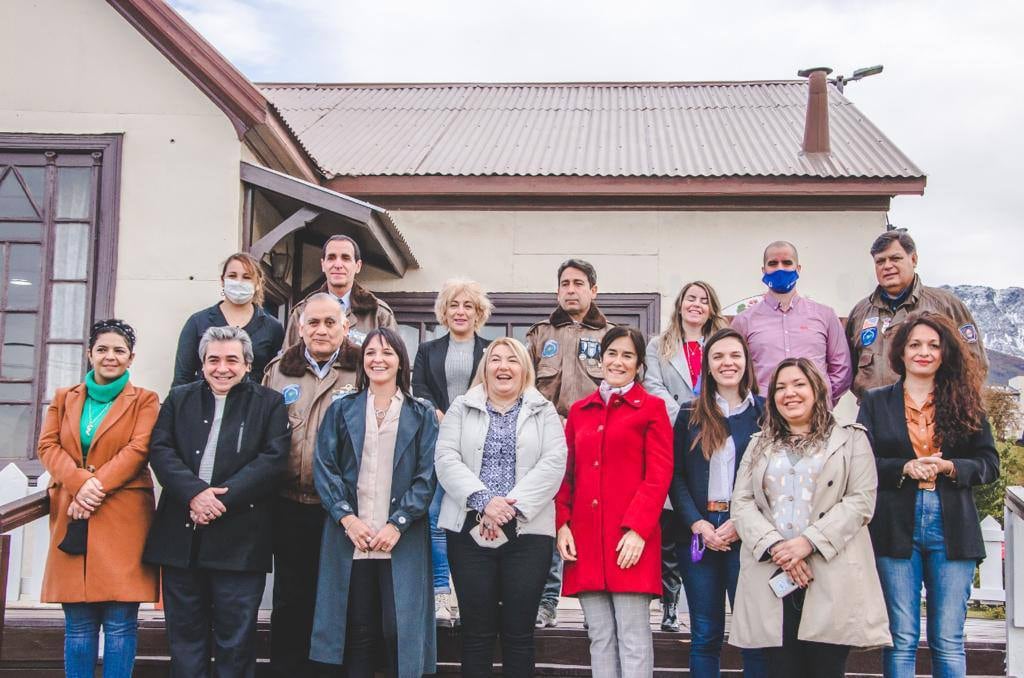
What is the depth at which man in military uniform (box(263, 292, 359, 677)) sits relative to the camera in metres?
4.60

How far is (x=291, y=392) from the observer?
486 centimetres

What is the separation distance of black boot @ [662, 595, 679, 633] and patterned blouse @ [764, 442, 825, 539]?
1179mm

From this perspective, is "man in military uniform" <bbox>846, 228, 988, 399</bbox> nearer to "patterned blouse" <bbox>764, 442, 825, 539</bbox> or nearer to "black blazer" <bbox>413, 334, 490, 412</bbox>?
"patterned blouse" <bbox>764, 442, 825, 539</bbox>

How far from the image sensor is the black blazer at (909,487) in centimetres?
417

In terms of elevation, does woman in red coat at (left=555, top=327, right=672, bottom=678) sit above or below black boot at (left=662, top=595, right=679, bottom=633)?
above

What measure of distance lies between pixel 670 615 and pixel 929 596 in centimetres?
139

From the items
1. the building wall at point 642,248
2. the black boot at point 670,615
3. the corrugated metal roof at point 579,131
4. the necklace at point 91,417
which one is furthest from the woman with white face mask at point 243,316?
the building wall at point 642,248

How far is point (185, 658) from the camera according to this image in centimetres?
442

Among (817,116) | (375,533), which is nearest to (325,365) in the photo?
(375,533)

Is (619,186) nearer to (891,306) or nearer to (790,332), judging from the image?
(790,332)

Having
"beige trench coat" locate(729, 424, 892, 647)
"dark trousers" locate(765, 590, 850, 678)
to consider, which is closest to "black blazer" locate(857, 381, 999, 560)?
"beige trench coat" locate(729, 424, 892, 647)

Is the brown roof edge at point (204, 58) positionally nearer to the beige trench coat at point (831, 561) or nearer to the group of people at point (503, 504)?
the group of people at point (503, 504)

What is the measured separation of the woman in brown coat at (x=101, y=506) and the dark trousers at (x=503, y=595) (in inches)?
59.9

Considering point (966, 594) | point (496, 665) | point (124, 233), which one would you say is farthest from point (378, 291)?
point (966, 594)
